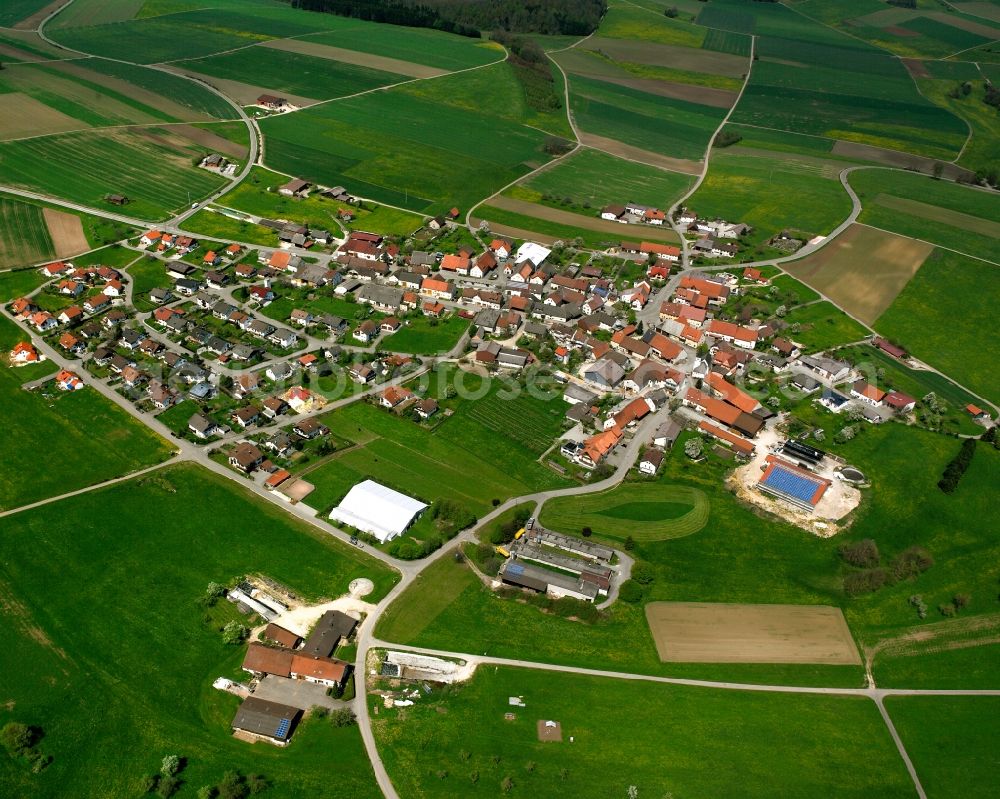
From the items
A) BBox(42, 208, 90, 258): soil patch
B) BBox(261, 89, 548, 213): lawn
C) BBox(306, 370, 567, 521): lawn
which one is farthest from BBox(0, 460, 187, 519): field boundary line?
BBox(261, 89, 548, 213): lawn

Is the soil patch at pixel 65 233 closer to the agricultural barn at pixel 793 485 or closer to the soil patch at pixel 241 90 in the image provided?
the soil patch at pixel 241 90

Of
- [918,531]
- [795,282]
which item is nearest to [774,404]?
[918,531]

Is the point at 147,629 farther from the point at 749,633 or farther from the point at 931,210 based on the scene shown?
the point at 931,210

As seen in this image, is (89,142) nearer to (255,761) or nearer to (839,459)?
(255,761)

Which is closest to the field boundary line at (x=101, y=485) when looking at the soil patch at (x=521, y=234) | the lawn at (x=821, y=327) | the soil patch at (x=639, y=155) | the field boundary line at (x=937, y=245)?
the soil patch at (x=521, y=234)

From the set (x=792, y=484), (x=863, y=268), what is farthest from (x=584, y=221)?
(x=792, y=484)

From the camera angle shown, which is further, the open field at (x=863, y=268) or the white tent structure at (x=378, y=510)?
the open field at (x=863, y=268)
